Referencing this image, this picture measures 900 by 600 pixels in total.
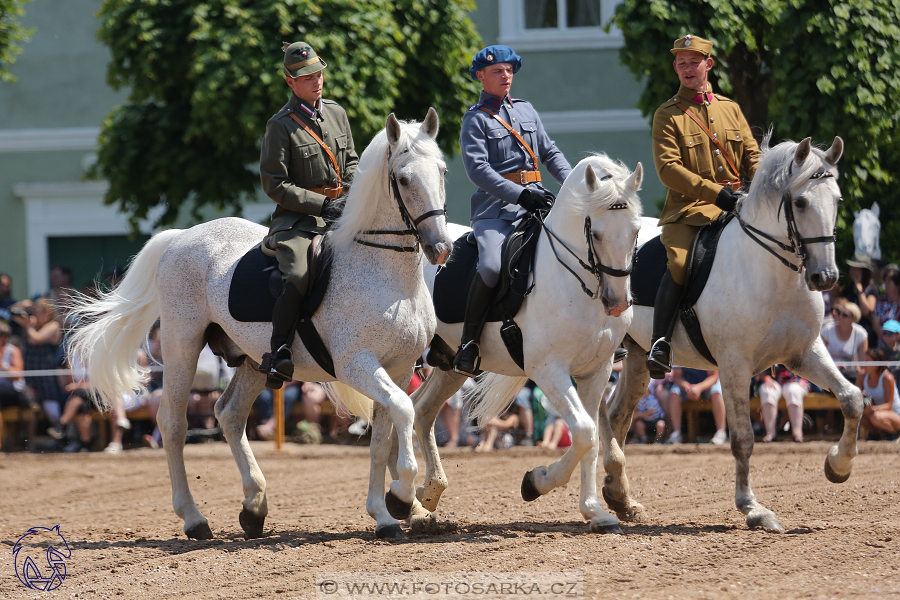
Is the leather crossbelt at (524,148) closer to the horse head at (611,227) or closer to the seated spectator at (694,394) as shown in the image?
the horse head at (611,227)

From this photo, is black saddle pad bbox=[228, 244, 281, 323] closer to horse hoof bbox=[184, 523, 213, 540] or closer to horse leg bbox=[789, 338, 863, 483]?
horse hoof bbox=[184, 523, 213, 540]

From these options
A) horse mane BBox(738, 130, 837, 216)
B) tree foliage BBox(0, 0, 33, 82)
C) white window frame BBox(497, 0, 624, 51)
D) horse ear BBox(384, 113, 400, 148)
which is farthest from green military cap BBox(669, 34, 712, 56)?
tree foliage BBox(0, 0, 33, 82)

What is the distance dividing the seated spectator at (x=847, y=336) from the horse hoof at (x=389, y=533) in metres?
6.51

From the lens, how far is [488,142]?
23.9 ft

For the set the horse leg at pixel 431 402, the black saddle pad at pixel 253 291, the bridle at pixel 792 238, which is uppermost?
the bridle at pixel 792 238

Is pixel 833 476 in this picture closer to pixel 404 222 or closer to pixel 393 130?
pixel 404 222

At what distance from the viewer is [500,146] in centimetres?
728

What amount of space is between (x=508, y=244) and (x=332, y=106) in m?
1.47

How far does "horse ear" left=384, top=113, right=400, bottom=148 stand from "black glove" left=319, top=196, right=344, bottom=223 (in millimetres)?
681

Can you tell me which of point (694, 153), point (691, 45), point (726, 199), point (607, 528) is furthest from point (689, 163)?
point (607, 528)

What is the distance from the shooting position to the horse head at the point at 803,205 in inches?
256

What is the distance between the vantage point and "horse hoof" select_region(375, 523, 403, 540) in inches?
264

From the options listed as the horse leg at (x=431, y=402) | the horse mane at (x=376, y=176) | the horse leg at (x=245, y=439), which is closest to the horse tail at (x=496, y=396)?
the horse leg at (x=431, y=402)

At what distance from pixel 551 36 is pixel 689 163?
35.4 feet
